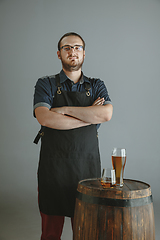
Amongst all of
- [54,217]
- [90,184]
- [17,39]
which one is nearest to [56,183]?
[54,217]

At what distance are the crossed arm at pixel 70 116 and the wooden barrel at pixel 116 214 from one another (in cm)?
69

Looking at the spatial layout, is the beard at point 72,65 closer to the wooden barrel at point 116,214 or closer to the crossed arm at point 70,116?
the crossed arm at point 70,116

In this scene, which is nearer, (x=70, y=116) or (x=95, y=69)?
(x=70, y=116)

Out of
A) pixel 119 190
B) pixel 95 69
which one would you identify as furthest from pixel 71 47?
pixel 95 69

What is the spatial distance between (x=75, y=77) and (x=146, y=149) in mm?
2489

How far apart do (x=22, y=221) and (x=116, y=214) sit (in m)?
2.17

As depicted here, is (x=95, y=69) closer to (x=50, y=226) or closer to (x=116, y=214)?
(x=50, y=226)

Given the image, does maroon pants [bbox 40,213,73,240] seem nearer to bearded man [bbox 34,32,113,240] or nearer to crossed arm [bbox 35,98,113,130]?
bearded man [bbox 34,32,113,240]

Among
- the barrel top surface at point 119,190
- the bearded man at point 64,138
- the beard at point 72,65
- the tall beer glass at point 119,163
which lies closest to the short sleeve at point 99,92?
the bearded man at point 64,138

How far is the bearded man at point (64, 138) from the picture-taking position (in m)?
2.39

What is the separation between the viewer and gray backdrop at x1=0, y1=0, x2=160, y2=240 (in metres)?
4.45

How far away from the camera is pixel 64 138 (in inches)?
94.7

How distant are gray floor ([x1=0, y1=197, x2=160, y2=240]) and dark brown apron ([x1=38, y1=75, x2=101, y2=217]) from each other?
3.00 ft

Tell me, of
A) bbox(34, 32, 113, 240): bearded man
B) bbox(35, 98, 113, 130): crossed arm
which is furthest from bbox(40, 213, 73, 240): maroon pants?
bbox(35, 98, 113, 130): crossed arm
